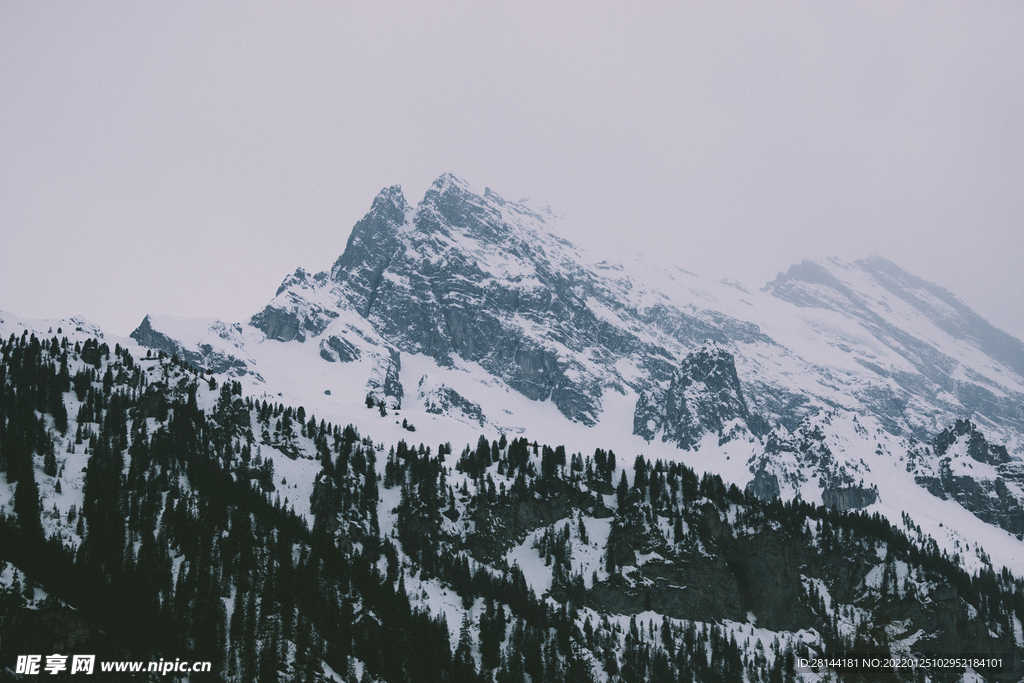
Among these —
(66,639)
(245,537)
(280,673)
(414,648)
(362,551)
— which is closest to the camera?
(66,639)

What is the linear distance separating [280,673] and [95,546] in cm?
3721

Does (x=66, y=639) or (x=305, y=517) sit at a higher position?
(x=305, y=517)

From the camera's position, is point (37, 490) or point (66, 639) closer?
point (66, 639)

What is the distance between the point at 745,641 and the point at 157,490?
12144cm

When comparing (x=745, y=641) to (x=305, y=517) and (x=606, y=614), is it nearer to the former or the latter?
(x=606, y=614)

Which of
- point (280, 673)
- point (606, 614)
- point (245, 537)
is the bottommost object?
point (280, 673)

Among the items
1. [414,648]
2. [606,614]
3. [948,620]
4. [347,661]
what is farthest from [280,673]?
[948,620]

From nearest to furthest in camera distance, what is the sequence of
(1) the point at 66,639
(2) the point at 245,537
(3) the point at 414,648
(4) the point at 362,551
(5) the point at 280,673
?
(1) the point at 66,639 → (5) the point at 280,673 → (3) the point at 414,648 → (2) the point at 245,537 → (4) the point at 362,551

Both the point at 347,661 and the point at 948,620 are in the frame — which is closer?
the point at 347,661

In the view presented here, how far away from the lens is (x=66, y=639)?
123750mm

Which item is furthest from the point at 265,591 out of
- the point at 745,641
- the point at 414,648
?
the point at 745,641

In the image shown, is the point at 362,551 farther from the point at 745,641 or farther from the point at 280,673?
the point at 745,641

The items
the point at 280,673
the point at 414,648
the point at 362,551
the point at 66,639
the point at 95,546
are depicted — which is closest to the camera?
the point at 66,639

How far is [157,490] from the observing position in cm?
16988
